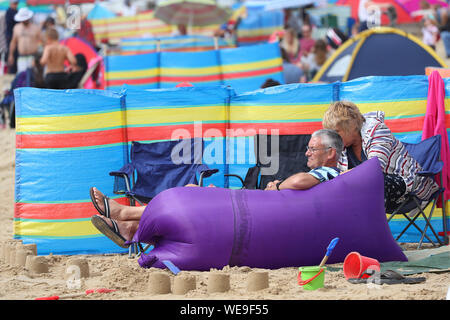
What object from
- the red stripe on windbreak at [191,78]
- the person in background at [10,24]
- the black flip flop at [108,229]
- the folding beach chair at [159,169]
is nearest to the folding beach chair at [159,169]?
the folding beach chair at [159,169]

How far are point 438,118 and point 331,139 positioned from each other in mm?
1146

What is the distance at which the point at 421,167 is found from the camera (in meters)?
5.41

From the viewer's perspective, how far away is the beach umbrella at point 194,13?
747 inches

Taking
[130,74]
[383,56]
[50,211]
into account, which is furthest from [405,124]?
[130,74]

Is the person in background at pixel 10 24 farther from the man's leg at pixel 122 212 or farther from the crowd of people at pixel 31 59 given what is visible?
the man's leg at pixel 122 212

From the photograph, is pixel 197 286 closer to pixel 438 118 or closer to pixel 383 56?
pixel 438 118

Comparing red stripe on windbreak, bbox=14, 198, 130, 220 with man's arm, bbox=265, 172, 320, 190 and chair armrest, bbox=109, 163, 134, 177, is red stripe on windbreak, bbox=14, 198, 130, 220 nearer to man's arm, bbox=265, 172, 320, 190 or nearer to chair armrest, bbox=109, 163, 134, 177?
chair armrest, bbox=109, 163, 134, 177

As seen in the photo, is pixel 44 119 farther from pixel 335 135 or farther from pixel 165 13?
pixel 165 13

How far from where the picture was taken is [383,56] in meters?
11.2

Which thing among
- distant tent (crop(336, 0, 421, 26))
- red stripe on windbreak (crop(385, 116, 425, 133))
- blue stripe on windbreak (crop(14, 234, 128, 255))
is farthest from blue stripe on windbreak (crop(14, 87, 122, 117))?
distant tent (crop(336, 0, 421, 26))

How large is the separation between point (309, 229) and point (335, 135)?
66 cm

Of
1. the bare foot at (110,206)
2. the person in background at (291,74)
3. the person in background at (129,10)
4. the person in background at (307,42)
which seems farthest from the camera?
the person in background at (129,10)

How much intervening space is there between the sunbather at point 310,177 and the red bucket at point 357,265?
552 millimetres

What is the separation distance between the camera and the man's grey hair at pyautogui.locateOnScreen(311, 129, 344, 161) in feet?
15.8
